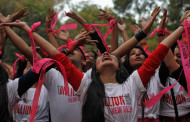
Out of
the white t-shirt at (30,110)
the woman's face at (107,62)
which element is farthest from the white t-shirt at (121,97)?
the white t-shirt at (30,110)

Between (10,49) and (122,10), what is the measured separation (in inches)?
674

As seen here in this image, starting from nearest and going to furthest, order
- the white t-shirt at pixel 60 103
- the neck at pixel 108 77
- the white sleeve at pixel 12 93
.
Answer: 1. the white sleeve at pixel 12 93
2. the neck at pixel 108 77
3. the white t-shirt at pixel 60 103

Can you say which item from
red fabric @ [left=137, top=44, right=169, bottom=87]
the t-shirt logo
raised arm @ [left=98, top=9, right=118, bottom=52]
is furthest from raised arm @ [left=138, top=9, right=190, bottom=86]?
raised arm @ [left=98, top=9, right=118, bottom=52]

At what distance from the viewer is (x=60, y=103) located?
9.82ft

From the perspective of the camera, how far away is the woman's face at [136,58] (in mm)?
3610

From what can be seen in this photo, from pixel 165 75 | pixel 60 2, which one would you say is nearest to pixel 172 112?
pixel 165 75

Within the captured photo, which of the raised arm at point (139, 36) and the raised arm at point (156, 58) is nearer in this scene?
the raised arm at point (156, 58)

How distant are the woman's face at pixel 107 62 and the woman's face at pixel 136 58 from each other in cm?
71

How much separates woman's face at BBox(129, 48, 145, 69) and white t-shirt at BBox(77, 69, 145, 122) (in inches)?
35.4

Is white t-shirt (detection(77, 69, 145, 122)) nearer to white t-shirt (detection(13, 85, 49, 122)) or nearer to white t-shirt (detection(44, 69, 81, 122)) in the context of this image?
white t-shirt (detection(44, 69, 81, 122))

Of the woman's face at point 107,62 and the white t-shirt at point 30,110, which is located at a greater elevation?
the woman's face at point 107,62

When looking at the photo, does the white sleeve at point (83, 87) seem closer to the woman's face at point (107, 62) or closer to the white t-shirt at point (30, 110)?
the woman's face at point (107, 62)

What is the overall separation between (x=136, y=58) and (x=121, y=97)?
1213 mm

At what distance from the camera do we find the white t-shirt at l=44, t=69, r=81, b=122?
117 inches
